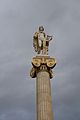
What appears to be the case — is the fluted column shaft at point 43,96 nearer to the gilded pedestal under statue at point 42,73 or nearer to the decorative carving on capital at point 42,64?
the gilded pedestal under statue at point 42,73

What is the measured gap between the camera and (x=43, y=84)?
835 inches

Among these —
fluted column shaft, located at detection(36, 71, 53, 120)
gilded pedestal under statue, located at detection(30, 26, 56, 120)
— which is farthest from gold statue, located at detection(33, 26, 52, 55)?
fluted column shaft, located at detection(36, 71, 53, 120)

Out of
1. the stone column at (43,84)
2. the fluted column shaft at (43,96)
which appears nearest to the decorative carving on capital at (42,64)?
the stone column at (43,84)

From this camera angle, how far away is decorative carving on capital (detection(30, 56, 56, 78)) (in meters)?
22.1

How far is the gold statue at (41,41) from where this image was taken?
23.6 meters

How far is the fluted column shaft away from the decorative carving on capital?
42 centimetres

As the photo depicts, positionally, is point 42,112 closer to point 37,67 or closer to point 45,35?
point 37,67

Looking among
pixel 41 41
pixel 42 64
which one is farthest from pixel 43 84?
pixel 41 41

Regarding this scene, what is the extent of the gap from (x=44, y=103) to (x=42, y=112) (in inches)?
24.1

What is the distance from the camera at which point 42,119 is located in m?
19.8

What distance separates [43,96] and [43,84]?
885 millimetres

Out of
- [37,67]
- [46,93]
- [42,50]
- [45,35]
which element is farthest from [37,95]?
[45,35]

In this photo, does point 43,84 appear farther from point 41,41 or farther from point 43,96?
point 41,41

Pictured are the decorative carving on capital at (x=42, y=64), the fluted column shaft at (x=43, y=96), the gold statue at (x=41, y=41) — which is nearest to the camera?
the fluted column shaft at (x=43, y=96)
